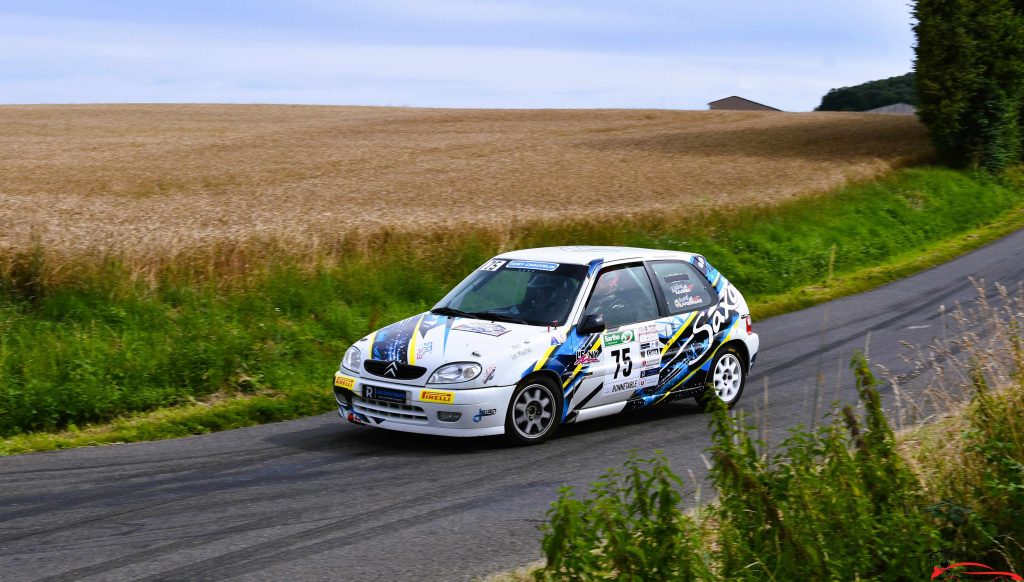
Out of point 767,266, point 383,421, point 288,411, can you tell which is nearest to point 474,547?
point 383,421

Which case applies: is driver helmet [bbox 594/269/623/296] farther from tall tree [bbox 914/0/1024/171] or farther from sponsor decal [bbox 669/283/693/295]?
tall tree [bbox 914/0/1024/171]

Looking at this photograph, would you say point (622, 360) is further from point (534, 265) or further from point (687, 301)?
point (534, 265)

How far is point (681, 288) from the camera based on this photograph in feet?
35.7

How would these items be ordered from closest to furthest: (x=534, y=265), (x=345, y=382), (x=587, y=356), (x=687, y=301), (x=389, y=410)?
(x=389, y=410), (x=345, y=382), (x=587, y=356), (x=534, y=265), (x=687, y=301)

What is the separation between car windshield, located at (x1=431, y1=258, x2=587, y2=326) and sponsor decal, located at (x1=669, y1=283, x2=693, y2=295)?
1.04 metres

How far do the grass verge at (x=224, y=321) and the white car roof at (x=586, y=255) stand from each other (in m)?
1.71

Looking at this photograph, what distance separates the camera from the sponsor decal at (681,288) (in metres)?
10.8

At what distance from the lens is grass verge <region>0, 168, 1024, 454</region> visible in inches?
409

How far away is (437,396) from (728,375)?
3.47 metres

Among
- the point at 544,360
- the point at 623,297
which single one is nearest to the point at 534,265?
the point at 623,297

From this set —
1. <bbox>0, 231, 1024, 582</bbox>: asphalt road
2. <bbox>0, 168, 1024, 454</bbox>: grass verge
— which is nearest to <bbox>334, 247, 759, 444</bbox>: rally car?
<bbox>0, 231, 1024, 582</bbox>: asphalt road

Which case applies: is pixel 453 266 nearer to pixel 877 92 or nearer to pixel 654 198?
pixel 654 198

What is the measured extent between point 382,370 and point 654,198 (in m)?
20.2

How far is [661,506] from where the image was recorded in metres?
4.87
